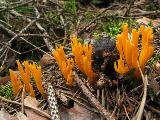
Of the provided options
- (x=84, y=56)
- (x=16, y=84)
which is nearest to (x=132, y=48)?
(x=84, y=56)

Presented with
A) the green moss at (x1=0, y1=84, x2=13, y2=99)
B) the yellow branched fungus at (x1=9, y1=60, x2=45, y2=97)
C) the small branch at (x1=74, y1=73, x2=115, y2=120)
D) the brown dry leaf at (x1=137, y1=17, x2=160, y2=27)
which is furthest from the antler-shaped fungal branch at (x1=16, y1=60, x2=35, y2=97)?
the brown dry leaf at (x1=137, y1=17, x2=160, y2=27)

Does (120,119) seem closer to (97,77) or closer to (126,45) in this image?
(97,77)

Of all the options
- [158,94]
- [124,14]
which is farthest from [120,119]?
[124,14]

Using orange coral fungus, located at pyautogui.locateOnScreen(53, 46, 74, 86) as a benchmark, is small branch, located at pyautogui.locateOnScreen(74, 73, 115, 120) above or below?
below

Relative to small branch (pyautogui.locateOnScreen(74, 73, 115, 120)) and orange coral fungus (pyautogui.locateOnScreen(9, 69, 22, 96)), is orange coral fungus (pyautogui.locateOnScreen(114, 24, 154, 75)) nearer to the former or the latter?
small branch (pyautogui.locateOnScreen(74, 73, 115, 120))

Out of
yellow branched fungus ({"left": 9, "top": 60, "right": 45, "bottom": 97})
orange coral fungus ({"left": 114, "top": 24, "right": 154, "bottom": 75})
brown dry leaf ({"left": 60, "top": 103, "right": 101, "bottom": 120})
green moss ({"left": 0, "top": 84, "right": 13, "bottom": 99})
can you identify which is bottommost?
brown dry leaf ({"left": 60, "top": 103, "right": 101, "bottom": 120})

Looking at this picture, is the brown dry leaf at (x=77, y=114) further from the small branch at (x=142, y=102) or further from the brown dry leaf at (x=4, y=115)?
the brown dry leaf at (x=4, y=115)

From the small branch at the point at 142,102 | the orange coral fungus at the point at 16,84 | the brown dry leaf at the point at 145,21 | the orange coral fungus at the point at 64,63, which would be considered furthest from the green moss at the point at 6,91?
the brown dry leaf at the point at 145,21
